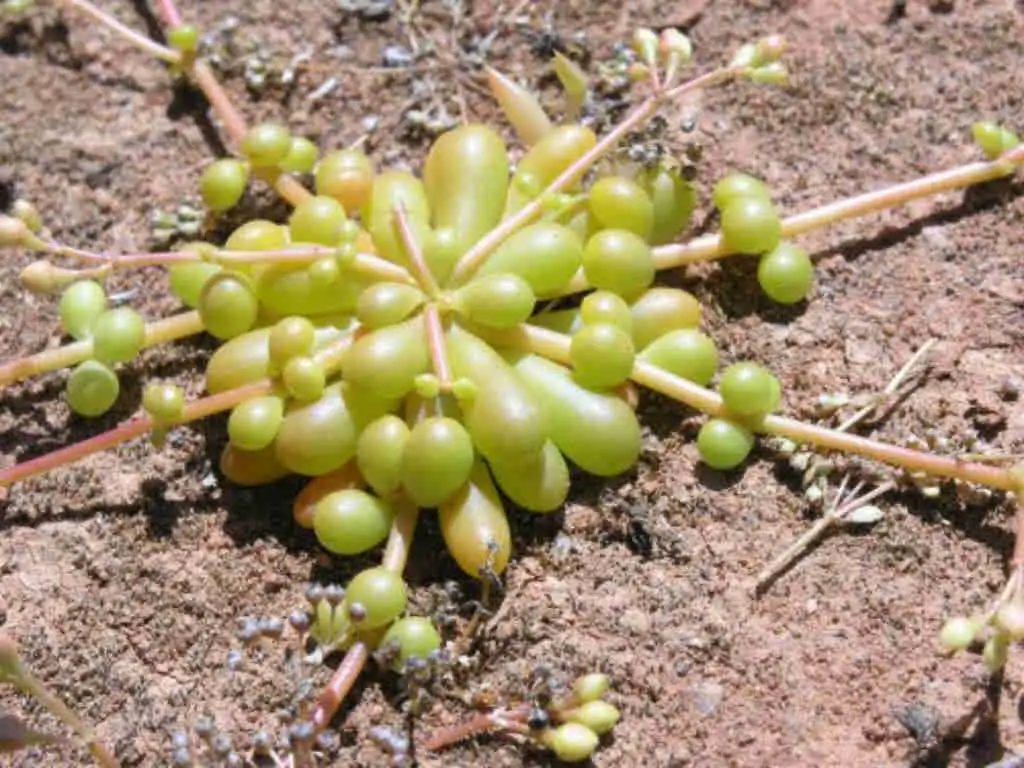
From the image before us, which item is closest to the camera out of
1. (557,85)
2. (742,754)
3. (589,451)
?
(742,754)

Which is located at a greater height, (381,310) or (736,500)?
(381,310)

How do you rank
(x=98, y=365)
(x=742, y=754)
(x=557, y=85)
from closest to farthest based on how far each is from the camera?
1. (x=742, y=754)
2. (x=98, y=365)
3. (x=557, y=85)

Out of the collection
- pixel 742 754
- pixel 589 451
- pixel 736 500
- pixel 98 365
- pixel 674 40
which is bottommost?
pixel 742 754

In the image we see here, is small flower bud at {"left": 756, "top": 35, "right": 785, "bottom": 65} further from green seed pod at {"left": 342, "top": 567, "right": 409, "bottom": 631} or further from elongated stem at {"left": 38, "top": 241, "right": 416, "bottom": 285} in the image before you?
green seed pod at {"left": 342, "top": 567, "right": 409, "bottom": 631}

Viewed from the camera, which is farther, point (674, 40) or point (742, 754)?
point (674, 40)

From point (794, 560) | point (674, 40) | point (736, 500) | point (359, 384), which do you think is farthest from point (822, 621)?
point (674, 40)

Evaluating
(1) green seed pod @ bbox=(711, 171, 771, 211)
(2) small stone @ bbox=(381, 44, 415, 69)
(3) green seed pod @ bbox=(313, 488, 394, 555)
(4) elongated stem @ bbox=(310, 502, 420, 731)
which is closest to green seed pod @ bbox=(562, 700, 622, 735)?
(4) elongated stem @ bbox=(310, 502, 420, 731)

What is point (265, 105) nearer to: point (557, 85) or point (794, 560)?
point (557, 85)

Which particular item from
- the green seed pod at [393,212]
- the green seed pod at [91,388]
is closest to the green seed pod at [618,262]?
the green seed pod at [393,212]
